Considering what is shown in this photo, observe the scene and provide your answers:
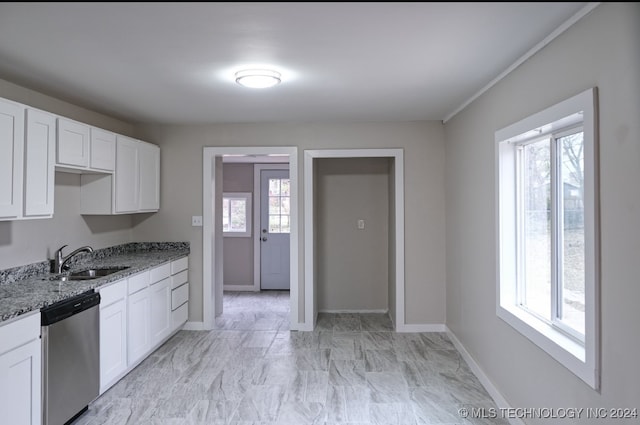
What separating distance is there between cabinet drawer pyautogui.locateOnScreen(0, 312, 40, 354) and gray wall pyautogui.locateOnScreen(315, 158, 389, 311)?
3.52m

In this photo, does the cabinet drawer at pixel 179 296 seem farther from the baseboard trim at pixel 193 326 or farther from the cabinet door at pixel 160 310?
the baseboard trim at pixel 193 326

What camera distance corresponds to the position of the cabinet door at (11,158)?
2.54 metres

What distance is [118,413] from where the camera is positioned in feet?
9.41

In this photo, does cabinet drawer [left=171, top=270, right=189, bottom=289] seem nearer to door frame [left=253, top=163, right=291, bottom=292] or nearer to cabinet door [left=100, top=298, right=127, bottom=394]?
cabinet door [left=100, top=298, right=127, bottom=394]

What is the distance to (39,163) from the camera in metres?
2.86

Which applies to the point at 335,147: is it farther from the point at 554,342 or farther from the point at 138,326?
the point at 554,342

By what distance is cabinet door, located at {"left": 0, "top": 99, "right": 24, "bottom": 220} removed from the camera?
8.34ft

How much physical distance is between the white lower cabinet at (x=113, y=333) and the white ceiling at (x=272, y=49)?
1.58 m

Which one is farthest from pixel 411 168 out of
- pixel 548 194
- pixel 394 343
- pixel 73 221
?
pixel 73 221

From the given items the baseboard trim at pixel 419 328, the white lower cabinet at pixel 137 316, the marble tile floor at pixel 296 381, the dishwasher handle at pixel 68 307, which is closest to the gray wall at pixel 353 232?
the marble tile floor at pixel 296 381

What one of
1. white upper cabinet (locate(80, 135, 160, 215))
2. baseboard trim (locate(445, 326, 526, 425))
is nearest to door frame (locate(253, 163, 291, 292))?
white upper cabinet (locate(80, 135, 160, 215))

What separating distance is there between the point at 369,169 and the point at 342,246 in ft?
3.56

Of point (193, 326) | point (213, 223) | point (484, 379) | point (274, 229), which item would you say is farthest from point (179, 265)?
point (484, 379)

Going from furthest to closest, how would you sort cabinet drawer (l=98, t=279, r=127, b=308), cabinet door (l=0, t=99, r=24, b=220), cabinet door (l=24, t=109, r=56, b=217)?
1. cabinet drawer (l=98, t=279, r=127, b=308)
2. cabinet door (l=24, t=109, r=56, b=217)
3. cabinet door (l=0, t=99, r=24, b=220)
